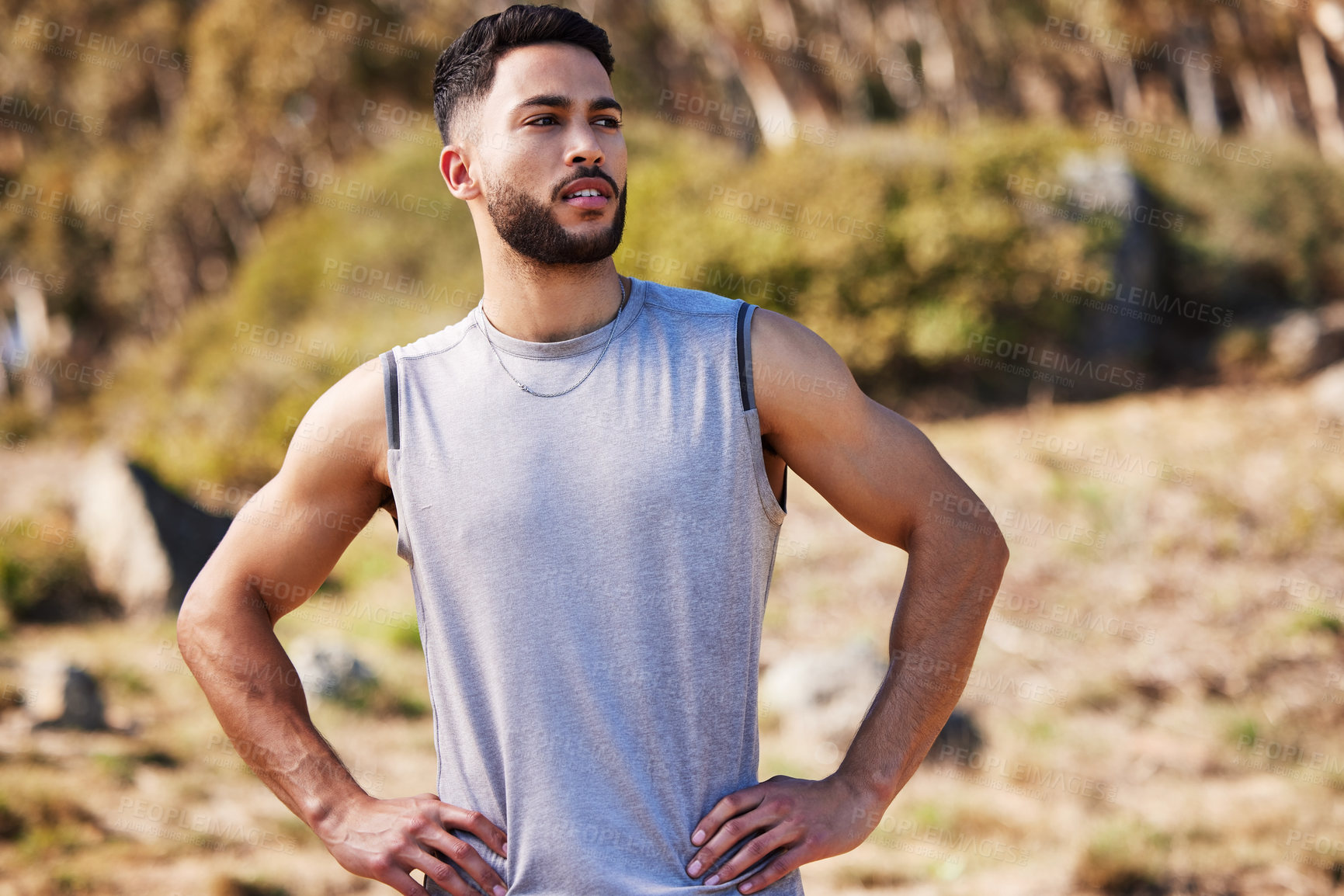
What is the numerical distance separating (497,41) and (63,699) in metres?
5.01

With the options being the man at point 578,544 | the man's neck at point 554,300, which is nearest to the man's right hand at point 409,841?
the man at point 578,544

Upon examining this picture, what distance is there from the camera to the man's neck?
1837 mm

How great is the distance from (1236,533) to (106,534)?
7965 mm

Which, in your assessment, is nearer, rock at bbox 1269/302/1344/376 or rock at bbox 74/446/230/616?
rock at bbox 74/446/230/616

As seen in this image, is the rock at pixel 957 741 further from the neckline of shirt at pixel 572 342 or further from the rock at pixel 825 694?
the neckline of shirt at pixel 572 342

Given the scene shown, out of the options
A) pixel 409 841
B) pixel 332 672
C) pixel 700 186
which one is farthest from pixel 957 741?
pixel 700 186

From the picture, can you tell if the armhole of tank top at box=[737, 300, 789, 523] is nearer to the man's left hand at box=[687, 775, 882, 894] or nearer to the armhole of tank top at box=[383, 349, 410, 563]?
the man's left hand at box=[687, 775, 882, 894]

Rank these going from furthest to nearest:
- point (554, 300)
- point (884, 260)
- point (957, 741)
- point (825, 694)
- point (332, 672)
→ point (884, 260), point (332, 672), point (825, 694), point (957, 741), point (554, 300)

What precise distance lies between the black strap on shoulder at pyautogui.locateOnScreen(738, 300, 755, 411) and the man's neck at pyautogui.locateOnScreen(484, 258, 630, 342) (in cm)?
23

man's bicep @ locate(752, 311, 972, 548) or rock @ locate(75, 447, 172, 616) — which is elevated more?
rock @ locate(75, 447, 172, 616)

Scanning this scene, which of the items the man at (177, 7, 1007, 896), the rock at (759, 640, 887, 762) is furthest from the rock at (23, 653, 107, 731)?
the man at (177, 7, 1007, 896)

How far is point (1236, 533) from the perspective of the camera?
744cm

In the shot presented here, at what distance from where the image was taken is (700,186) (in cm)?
1098

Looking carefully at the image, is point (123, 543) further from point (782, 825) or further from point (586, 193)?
point (782, 825)
